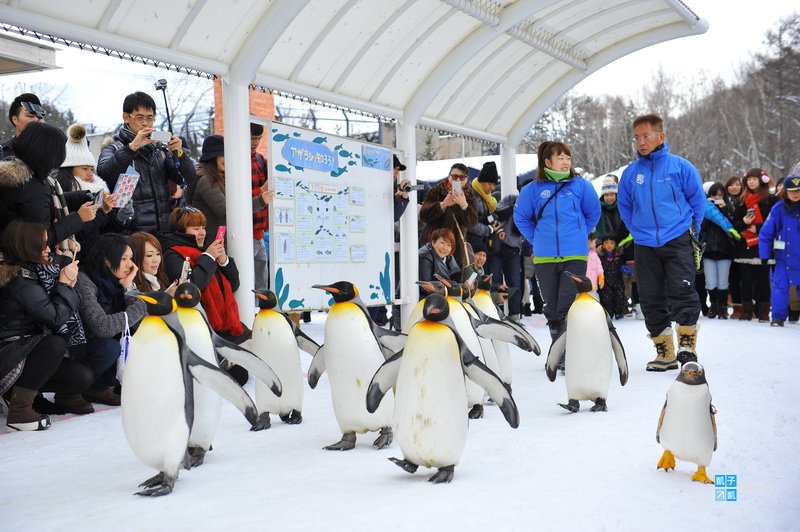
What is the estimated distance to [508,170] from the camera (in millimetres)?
10094

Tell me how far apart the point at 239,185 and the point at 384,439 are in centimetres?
266

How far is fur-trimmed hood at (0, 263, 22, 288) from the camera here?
14.8ft

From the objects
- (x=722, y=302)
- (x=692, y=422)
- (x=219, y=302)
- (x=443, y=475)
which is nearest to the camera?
(x=692, y=422)

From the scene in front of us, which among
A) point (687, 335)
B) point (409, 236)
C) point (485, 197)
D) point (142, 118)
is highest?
point (142, 118)

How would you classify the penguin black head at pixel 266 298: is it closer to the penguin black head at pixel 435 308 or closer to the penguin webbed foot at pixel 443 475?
the penguin black head at pixel 435 308

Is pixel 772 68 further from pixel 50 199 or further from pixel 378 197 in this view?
pixel 50 199

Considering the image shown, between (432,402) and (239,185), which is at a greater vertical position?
(239,185)

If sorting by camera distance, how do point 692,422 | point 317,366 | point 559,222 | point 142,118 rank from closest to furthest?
point 692,422 → point 317,366 → point 142,118 → point 559,222

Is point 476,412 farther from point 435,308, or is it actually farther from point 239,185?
point 239,185

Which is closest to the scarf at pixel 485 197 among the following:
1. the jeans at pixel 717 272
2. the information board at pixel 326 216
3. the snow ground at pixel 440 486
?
the information board at pixel 326 216

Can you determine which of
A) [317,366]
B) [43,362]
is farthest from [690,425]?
[43,362]

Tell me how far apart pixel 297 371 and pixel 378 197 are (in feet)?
10.5

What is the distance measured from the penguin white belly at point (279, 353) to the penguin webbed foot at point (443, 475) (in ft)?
4.42

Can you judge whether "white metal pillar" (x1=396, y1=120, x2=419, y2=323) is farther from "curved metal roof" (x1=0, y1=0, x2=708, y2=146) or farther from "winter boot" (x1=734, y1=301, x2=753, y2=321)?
"winter boot" (x1=734, y1=301, x2=753, y2=321)
